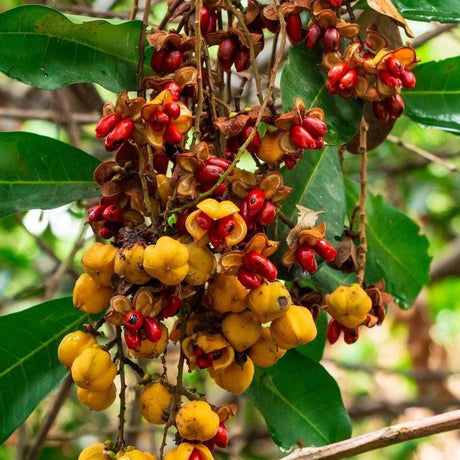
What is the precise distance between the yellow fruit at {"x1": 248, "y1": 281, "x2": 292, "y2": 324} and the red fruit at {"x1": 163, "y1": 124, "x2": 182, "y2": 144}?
0.20 metres

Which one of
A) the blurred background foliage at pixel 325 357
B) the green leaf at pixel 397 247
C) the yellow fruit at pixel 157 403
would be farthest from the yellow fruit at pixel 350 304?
the blurred background foliage at pixel 325 357

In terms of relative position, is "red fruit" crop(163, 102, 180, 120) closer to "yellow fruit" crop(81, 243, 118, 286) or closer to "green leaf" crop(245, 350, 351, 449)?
"yellow fruit" crop(81, 243, 118, 286)

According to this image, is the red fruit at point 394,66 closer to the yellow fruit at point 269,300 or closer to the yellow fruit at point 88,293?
the yellow fruit at point 269,300

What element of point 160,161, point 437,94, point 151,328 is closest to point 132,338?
point 151,328

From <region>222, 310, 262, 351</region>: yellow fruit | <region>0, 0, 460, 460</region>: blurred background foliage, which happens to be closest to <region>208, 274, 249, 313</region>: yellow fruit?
<region>222, 310, 262, 351</region>: yellow fruit

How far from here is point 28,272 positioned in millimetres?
2963

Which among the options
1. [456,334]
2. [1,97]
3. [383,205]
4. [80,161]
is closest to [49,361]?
[80,161]

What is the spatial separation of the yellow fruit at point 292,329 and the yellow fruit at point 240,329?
0.03 metres

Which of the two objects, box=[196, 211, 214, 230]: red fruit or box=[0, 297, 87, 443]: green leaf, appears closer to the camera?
box=[196, 211, 214, 230]: red fruit

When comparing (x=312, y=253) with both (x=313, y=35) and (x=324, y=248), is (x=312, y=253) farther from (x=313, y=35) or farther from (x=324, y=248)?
(x=313, y=35)

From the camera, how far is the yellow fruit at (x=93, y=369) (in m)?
0.97

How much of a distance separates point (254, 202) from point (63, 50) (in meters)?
0.45

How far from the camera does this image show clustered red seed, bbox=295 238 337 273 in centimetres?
103

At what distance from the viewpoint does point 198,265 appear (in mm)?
944
